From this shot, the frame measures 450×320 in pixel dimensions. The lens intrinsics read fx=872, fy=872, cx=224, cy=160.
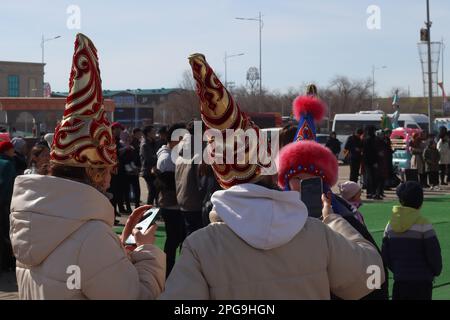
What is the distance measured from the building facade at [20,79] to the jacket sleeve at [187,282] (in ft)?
252

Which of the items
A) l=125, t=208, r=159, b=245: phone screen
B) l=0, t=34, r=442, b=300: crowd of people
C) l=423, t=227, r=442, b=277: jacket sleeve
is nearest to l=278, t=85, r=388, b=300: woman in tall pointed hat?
l=0, t=34, r=442, b=300: crowd of people

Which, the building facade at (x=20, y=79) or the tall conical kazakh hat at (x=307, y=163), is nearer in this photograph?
the tall conical kazakh hat at (x=307, y=163)

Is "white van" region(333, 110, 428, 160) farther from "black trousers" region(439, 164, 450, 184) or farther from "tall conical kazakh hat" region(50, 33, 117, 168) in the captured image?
"tall conical kazakh hat" region(50, 33, 117, 168)

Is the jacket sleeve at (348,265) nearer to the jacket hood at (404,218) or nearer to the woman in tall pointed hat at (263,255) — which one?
the woman in tall pointed hat at (263,255)

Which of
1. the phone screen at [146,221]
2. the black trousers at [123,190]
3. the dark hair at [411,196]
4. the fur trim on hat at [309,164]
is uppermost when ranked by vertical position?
the fur trim on hat at [309,164]

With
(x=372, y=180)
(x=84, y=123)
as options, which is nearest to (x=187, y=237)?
(x=84, y=123)

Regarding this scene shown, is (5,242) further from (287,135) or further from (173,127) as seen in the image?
(287,135)

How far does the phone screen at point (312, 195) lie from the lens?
162 inches

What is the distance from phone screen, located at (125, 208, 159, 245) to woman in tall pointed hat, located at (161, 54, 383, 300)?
57 centimetres

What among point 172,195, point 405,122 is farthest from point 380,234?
point 405,122

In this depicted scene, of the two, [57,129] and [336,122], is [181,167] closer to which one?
[57,129]

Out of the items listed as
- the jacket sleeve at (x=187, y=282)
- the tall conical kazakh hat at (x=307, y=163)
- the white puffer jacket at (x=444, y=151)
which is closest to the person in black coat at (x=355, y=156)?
the white puffer jacket at (x=444, y=151)

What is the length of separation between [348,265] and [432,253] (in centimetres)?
341
